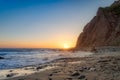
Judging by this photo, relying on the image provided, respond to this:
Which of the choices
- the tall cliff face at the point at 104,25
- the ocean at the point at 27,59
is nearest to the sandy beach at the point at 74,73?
the ocean at the point at 27,59

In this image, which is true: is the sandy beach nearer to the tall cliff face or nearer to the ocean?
the ocean

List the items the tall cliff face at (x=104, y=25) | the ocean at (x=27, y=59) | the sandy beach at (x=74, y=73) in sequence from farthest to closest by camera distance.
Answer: the tall cliff face at (x=104, y=25) → the ocean at (x=27, y=59) → the sandy beach at (x=74, y=73)

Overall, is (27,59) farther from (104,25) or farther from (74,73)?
(104,25)

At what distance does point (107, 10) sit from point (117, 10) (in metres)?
7.27

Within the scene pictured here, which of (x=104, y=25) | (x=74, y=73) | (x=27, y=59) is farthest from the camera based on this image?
(x=104, y=25)

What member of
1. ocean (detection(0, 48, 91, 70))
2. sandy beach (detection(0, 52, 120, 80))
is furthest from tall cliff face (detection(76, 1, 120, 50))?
sandy beach (detection(0, 52, 120, 80))

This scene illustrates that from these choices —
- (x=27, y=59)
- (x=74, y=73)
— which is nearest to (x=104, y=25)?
(x=27, y=59)

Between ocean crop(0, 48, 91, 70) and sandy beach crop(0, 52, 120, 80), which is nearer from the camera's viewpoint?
sandy beach crop(0, 52, 120, 80)

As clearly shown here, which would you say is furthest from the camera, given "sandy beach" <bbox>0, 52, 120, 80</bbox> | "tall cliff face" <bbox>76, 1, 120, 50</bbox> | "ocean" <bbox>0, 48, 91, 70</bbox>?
"tall cliff face" <bbox>76, 1, 120, 50</bbox>

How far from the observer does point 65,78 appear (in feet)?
30.3

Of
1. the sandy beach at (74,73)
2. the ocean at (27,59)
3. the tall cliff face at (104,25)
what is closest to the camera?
the sandy beach at (74,73)

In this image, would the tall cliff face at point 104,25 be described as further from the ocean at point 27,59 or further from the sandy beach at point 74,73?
the sandy beach at point 74,73

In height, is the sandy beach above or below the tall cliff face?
below

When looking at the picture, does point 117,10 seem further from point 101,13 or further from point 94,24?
point 94,24
